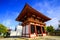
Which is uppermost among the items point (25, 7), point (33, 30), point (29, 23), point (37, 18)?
point (25, 7)

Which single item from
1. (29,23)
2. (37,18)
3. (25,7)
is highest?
(25,7)

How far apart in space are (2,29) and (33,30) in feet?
44.9

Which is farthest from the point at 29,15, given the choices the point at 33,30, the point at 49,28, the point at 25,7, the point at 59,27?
the point at 59,27

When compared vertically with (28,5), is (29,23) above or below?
below

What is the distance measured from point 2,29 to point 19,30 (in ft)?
22.9

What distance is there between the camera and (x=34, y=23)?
52.2ft

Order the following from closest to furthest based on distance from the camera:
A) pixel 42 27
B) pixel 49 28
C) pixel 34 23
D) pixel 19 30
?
pixel 34 23 < pixel 42 27 < pixel 19 30 < pixel 49 28

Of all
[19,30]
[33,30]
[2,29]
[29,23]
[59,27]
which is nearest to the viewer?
[29,23]

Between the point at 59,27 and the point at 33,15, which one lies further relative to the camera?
the point at 59,27

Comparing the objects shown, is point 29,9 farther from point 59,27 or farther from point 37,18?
point 59,27

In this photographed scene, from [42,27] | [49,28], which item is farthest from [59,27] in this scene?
[42,27]

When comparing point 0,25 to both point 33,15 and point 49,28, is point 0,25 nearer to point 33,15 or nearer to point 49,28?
point 33,15

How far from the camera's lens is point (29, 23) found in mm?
14750

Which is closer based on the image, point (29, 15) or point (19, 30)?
point (29, 15)
